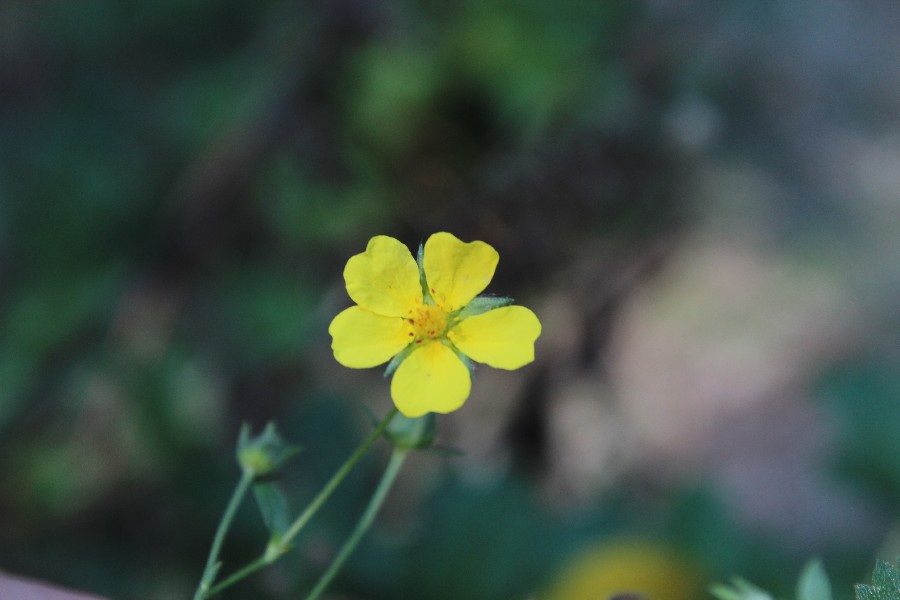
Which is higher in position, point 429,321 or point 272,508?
point 429,321

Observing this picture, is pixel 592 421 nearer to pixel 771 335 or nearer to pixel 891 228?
pixel 771 335

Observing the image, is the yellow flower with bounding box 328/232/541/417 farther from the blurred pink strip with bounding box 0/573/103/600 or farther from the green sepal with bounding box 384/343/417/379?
the blurred pink strip with bounding box 0/573/103/600

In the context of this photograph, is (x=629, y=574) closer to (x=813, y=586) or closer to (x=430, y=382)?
(x=813, y=586)

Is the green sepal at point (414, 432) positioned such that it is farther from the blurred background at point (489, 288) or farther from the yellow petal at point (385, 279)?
the blurred background at point (489, 288)

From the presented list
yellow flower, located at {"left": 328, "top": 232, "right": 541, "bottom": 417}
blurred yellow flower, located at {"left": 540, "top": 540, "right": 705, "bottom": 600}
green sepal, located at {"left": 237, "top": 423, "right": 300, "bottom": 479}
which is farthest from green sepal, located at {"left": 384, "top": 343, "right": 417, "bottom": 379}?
blurred yellow flower, located at {"left": 540, "top": 540, "right": 705, "bottom": 600}

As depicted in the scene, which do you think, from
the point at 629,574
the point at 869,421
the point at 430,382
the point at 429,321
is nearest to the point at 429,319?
the point at 429,321
